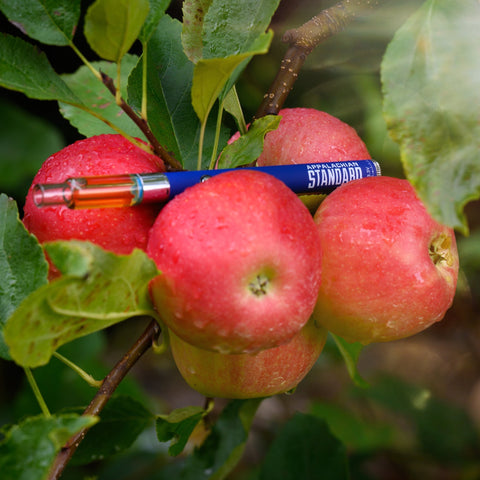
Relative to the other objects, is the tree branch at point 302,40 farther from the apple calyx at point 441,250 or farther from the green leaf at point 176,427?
the green leaf at point 176,427

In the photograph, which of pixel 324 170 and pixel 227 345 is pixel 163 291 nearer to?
pixel 227 345

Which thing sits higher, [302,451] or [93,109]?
[93,109]

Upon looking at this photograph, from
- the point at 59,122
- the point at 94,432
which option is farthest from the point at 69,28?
the point at 59,122

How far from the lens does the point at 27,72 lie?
47 centimetres

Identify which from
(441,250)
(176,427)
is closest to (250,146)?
(441,250)

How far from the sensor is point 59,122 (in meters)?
1.34

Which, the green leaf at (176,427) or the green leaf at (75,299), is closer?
the green leaf at (75,299)

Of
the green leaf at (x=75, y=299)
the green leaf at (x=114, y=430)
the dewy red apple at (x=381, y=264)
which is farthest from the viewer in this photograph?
the green leaf at (x=114, y=430)

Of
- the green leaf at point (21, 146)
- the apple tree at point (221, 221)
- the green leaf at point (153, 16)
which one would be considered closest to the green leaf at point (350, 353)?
the apple tree at point (221, 221)

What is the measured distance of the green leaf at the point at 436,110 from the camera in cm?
42

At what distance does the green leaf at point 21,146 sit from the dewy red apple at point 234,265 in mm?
845

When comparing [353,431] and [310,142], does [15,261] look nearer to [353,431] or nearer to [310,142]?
[310,142]

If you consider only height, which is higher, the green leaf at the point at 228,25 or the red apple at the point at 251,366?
the green leaf at the point at 228,25

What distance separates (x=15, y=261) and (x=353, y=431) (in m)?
1.00
